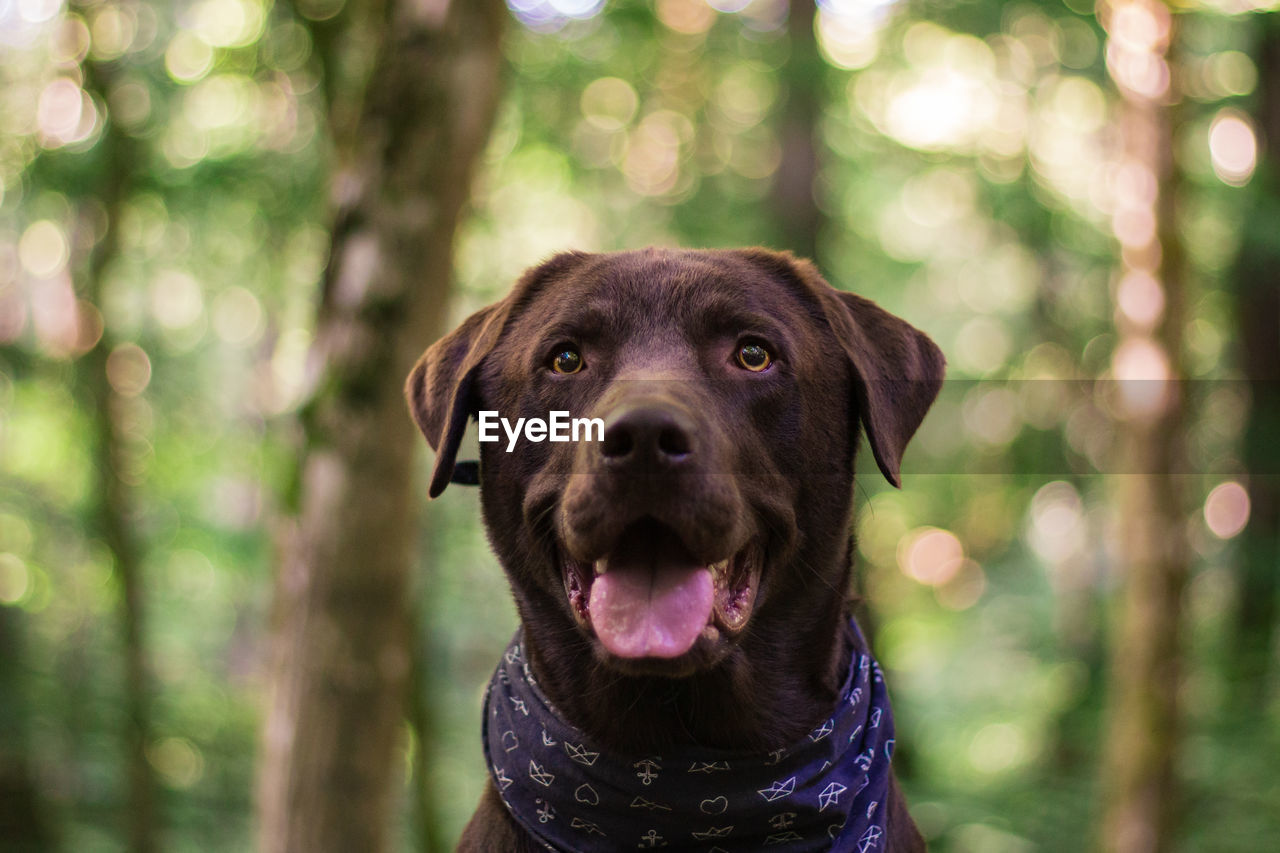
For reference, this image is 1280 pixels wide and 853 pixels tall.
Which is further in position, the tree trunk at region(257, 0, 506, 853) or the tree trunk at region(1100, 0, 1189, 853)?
the tree trunk at region(1100, 0, 1189, 853)

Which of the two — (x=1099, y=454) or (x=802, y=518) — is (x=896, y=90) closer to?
(x=1099, y=454)

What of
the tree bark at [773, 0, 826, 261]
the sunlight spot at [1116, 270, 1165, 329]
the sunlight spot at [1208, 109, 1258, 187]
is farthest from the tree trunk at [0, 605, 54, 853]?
the sunlight spot at [1208, 109, 1258, 187]

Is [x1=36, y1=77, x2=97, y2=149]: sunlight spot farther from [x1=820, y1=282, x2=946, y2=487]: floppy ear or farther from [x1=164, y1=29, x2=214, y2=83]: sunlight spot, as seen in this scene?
[x1=820, y1=282, x2=946, y2=487]: floppy ear

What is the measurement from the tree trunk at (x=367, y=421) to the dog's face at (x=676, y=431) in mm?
982

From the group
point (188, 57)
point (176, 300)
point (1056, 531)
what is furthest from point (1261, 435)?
Result: point (176, 300)

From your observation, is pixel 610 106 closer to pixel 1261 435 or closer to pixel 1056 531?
pixel 1261 435

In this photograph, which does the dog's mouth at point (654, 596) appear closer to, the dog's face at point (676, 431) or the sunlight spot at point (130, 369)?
the dog's face at point (676, 431)

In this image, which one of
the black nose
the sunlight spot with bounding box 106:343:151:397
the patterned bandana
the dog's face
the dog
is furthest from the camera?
the sunlight spot with bounding box 106:343:151:397

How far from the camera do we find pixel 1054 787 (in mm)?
9148

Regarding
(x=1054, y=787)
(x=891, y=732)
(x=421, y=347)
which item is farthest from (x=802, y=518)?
(x=1054, y=787)

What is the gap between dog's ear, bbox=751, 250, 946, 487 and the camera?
9.06 ft

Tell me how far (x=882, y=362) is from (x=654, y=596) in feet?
3.36

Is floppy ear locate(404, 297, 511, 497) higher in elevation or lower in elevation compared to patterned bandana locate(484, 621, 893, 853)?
higher

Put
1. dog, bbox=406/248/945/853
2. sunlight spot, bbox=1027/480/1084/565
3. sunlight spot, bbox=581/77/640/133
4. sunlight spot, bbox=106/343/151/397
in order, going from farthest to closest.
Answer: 1. sunlight spot, bbox=1027/480/1084/565
2. sunlight spot, bbox=581/77/640/133
3. sunlight spot, bbox=106/343/151/397
4. dog, bbox=406/248/945/853
